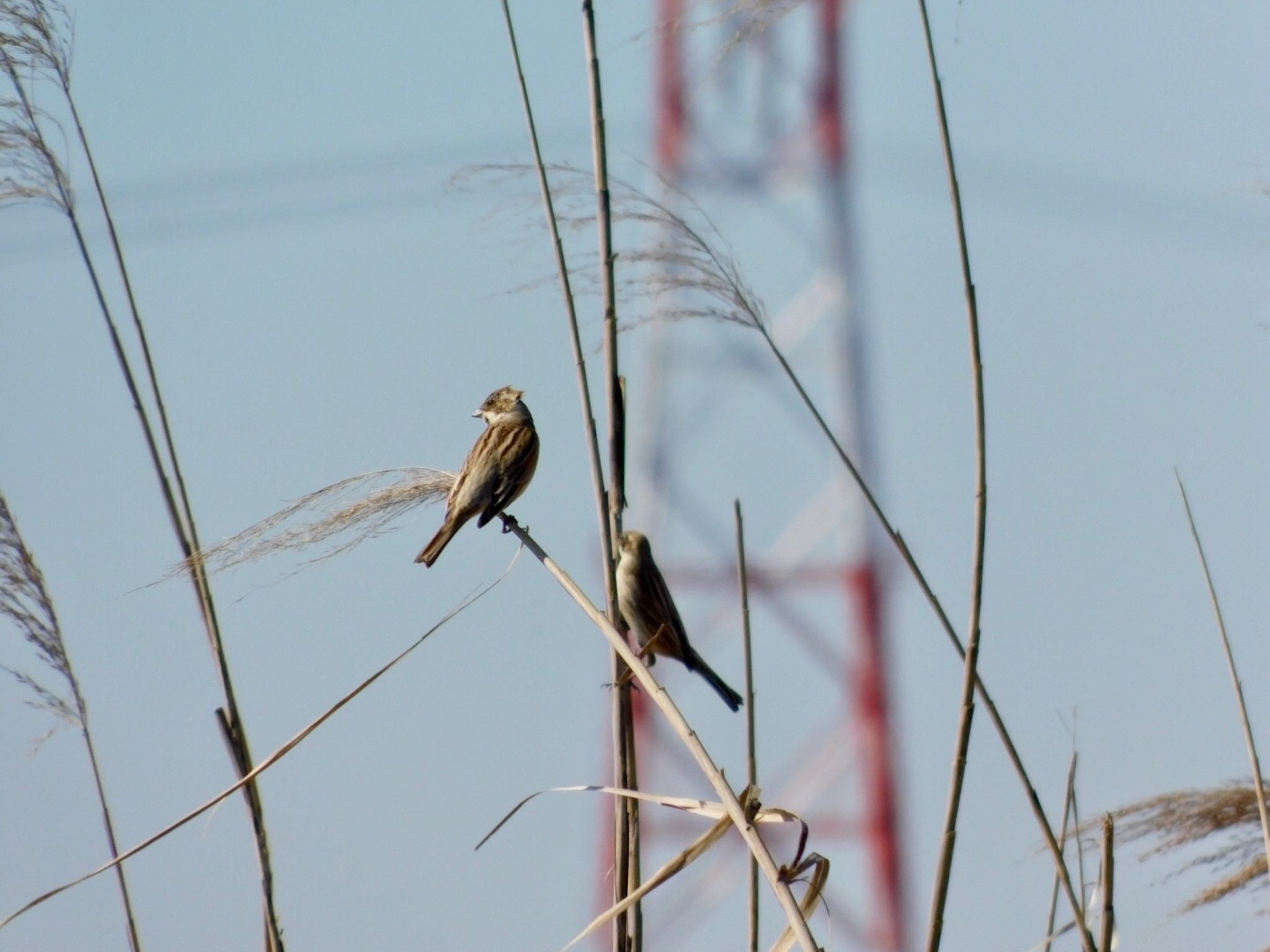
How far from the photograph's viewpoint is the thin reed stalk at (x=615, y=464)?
213 centimetres

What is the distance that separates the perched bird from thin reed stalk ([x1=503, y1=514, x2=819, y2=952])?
7.62ft

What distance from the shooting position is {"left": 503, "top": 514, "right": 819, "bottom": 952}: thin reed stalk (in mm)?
1789

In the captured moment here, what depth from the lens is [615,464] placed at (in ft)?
7.32

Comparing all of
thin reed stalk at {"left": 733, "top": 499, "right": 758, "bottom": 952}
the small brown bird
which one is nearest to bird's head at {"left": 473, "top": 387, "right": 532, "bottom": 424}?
the small brown bird

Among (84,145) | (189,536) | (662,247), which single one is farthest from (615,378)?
(84,145)

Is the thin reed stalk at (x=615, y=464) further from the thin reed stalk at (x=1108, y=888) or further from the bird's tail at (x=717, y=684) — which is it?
the bird's tail at (x=717, y=684)

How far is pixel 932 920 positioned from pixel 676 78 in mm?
8271

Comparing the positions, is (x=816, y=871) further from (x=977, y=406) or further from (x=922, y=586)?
(x=977, y=406)

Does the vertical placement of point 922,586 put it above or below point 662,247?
below

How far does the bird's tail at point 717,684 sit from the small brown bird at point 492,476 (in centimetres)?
98

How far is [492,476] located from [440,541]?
0.65 ft

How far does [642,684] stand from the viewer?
201 centimetres

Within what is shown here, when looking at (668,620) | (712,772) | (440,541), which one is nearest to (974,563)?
(712,772)

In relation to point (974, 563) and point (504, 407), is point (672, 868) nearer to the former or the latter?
point (974, 563)
